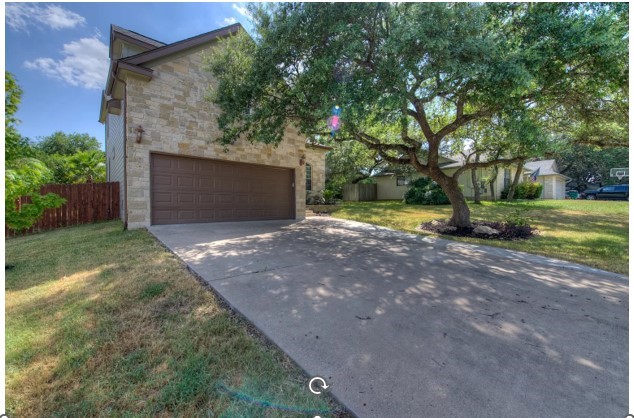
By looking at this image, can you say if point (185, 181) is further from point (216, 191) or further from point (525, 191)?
point (525, 191)

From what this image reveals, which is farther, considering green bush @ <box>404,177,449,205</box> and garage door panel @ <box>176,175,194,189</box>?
green bush @ <box>404,177,449,205</box>

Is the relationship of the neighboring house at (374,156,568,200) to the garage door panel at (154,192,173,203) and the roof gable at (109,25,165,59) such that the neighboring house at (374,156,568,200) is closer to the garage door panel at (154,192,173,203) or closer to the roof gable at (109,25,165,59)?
the garage door panel at (154,192,173,203)

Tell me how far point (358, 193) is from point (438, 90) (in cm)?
1844

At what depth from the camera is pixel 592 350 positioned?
2.08 meters

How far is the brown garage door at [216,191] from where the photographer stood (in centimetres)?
796

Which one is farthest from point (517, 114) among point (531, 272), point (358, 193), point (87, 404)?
point (358, 193)

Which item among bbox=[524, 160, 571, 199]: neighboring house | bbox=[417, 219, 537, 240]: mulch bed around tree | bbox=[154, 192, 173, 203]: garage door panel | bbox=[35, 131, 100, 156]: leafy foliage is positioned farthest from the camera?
bbox=[35, 131, 100, 156]: leafy foliage

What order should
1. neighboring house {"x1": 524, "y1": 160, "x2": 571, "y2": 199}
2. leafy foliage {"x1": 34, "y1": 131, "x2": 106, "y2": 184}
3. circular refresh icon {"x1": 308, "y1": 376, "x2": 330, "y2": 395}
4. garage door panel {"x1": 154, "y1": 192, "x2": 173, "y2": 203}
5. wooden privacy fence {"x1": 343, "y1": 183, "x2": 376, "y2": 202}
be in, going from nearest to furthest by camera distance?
circular refresh icon {"x1": 308, "y1": 376, "x2": 330, "y2": 395} → garage door panel {"x1": 154, "y1": 192, "x2": 173, "y2": 203} → leafy foliage {"x1": 34, "y1": 131, "x2": 106, "y2": 184} → wooden privacy fence {"x1": 343, "y1": 183, "x2": 376, "y2": 202} → neighboring house {"x1": 524, "y1": 160, "x2": 571, "y2": 199}

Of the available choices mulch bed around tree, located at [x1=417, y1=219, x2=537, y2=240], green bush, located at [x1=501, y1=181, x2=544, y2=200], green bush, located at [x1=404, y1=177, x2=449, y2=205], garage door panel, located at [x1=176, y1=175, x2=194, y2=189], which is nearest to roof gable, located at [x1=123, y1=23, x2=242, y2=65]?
garage door panel, located at [x1=176, y1=175, x2=194, y2=189]

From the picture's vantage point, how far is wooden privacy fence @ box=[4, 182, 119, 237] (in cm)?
912

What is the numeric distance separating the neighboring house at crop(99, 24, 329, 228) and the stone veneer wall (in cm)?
2

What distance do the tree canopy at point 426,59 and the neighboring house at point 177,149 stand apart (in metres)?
2.21

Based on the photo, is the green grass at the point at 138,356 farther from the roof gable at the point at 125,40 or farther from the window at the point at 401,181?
the window at the point at 401,181

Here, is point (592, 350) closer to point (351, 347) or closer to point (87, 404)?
point (351, 347)
